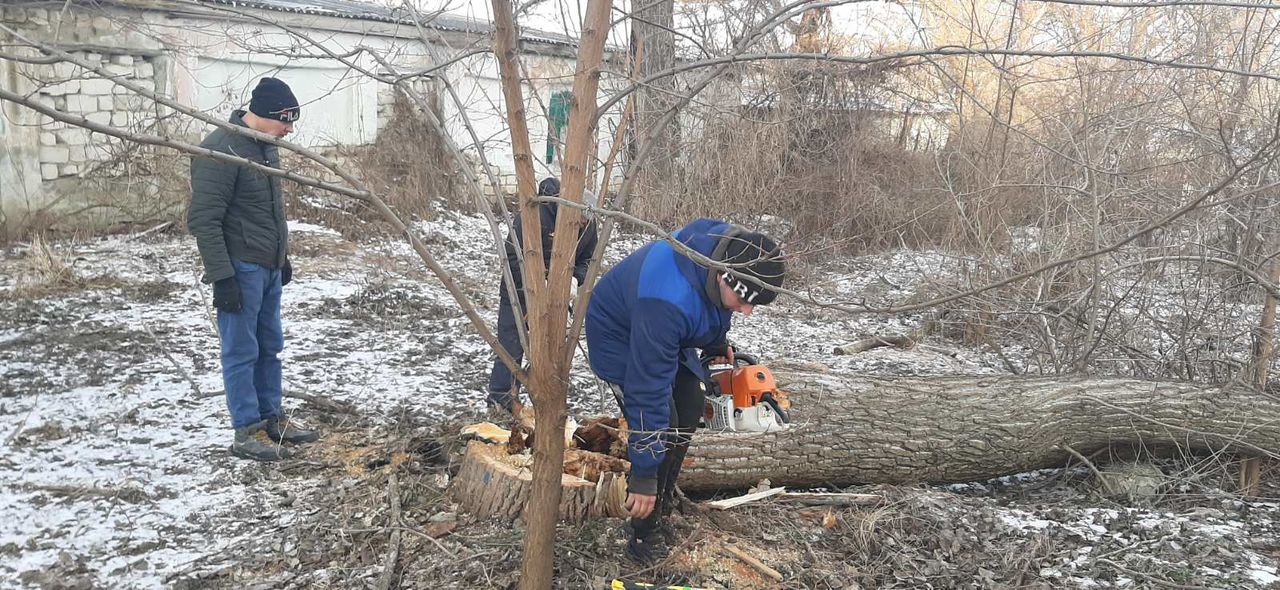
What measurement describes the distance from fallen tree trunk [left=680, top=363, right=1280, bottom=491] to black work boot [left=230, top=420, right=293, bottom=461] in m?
1.98

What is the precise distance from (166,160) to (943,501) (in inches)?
335

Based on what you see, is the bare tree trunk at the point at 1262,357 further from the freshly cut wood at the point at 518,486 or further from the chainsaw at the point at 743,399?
the freshly cut wood at the point at 518,486

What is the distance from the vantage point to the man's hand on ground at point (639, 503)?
9.30 ft

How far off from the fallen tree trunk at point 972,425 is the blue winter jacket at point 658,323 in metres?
0.99

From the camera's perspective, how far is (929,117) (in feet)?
38.1

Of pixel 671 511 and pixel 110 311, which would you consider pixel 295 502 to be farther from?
pixel 110 311

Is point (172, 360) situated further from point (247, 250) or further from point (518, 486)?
point (518, 486)

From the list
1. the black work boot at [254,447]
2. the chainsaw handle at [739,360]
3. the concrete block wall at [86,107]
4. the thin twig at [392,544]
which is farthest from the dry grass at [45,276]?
the chainsaw handle at [739,360]

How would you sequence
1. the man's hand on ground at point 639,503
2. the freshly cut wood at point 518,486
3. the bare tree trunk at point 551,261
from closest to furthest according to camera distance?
the bare tree trunk at point 551,261, the man's hand on ground at point 639,503, the freshly cut wood at point 518,486

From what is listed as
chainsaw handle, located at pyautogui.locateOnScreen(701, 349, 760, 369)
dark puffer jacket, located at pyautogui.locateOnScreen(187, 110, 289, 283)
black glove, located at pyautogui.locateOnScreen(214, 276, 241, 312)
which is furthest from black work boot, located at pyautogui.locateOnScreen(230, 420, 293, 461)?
chainsaw handle, located at pyautogui.locateOnScreen(701, 349, 760, 369)

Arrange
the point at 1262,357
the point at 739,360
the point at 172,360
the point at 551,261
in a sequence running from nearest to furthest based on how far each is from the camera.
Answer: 1. the point at 551,261
2. the point at 739,360
3. the point at 1262,357
4. the point at 172,360

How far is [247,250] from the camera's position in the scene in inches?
153

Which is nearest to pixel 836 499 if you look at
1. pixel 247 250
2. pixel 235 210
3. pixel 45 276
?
pixel 247 250

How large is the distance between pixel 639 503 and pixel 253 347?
2.18 m
